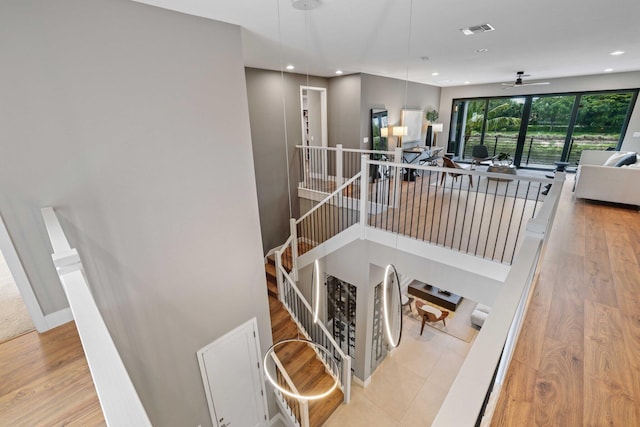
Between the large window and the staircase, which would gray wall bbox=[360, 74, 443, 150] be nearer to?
the large window

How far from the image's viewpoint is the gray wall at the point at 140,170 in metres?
2.06

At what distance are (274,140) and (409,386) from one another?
557cm

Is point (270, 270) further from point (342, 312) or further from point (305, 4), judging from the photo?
Result: point (305, 4)

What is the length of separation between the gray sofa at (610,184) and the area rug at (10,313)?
778 centimetres

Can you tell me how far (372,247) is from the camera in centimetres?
Result: 446

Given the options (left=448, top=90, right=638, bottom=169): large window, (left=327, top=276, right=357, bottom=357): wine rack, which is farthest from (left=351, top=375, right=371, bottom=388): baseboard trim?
(left=448, top=90, right=638, bottom=169): large window

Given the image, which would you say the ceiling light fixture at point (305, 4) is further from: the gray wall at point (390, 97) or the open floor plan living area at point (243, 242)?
the gray wall at point (390, 97)

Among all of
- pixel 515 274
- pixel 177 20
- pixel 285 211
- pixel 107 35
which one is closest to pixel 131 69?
pixel 107 35

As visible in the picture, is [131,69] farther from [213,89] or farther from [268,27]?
[268,27]

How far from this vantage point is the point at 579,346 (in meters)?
1.81

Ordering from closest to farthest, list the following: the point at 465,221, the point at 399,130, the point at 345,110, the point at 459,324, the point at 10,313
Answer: the point at 10,313, the point at 465,221, the point at 345,110, the point at 459,324, the point at 399,130

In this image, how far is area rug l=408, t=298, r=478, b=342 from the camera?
6781 millimetres

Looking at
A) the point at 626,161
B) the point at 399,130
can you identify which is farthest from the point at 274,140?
the point at 626,161

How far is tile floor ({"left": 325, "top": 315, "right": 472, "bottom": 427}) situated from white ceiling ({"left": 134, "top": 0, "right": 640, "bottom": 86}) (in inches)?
224
